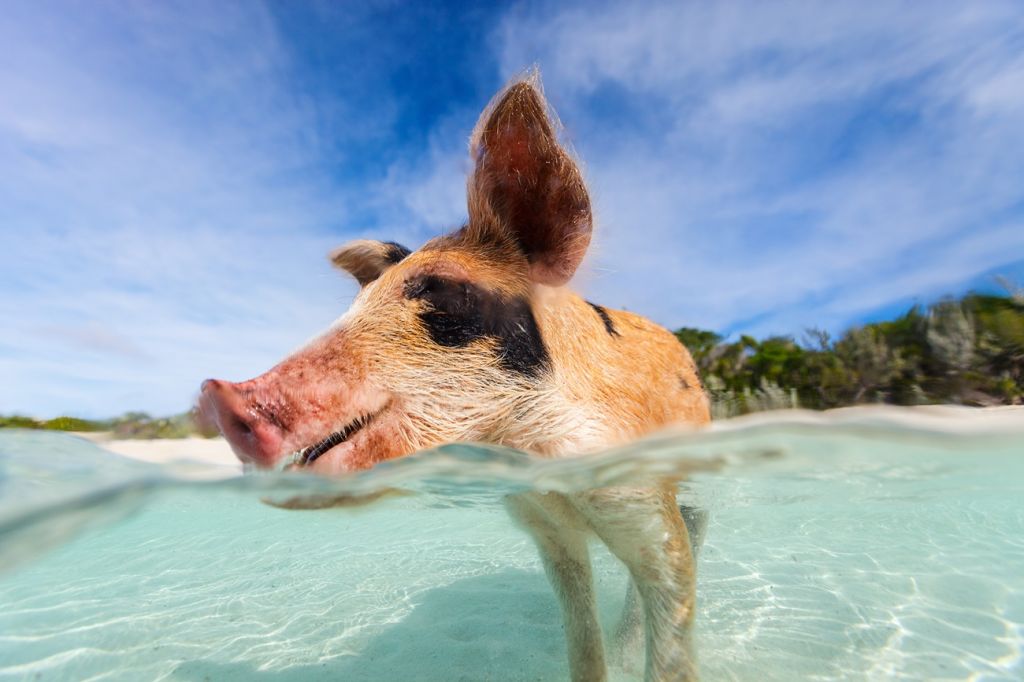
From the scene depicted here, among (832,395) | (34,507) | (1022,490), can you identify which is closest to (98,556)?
(34,507)

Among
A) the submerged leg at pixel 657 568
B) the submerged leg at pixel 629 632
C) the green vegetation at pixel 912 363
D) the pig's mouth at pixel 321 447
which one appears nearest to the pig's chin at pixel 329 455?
the pig's mouth at pixel 321 447

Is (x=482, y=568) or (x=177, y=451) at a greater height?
(x=177, y=451)

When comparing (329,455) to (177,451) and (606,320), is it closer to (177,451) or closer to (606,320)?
(177,451)

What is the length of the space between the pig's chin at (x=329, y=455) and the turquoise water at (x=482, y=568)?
0.56ft

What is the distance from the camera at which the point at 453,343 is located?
2.60m

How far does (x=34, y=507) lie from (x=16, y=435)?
1.97 metres

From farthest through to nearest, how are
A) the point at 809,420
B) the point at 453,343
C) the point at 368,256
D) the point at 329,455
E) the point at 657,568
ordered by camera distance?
the point at 368,256
the point at 809,420
the point at 657,568
the point at 453,343
the point at 329,455

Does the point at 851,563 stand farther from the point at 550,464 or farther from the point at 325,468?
the point at 325,468

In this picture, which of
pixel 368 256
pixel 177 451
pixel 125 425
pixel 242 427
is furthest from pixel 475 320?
pixel 125 425

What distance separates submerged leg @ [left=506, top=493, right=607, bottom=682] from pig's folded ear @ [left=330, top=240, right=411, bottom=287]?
6.15 ft

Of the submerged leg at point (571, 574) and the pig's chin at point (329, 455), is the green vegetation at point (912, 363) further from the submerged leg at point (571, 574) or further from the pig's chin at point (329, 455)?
the pig's chin at point (329, 455)

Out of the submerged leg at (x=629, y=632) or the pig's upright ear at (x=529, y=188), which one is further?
the submerged leg at (x=629, y=632)

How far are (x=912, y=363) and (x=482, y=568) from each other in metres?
5.80

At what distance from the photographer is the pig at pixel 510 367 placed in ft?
7.33
